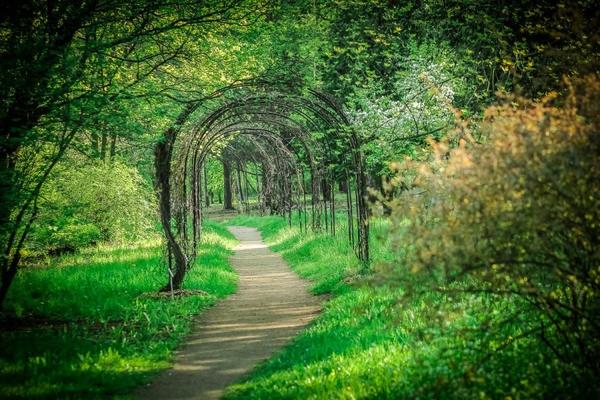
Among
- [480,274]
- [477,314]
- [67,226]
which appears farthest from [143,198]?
[480,274]

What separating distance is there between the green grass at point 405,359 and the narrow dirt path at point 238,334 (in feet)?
1.19

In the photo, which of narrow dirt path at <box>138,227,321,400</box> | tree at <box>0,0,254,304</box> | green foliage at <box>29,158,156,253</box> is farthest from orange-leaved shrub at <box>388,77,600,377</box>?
green foliage at <box>29,158,156,253</box>

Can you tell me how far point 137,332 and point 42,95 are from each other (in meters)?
3.50

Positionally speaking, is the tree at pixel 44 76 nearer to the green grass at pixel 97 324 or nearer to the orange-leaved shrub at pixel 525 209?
the green grass at pixel 97 324

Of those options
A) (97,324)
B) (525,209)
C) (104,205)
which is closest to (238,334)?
A: (97,324)

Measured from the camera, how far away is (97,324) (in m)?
7.82

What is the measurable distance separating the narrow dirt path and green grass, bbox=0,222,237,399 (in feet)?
0.89

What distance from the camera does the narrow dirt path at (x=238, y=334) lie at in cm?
557

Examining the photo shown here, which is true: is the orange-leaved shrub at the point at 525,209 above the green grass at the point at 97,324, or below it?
above

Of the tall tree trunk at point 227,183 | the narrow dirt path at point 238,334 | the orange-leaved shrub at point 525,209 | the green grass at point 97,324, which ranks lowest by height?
the narrow dirt path at point 238,334

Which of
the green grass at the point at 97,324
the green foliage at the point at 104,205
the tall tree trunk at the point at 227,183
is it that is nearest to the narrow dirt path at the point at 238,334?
the green grass at the point at 97,324

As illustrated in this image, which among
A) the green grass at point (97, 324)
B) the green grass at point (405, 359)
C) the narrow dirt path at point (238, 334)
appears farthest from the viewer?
the narrow dirt path at point (238, 334)

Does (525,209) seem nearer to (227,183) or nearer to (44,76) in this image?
(44,76)

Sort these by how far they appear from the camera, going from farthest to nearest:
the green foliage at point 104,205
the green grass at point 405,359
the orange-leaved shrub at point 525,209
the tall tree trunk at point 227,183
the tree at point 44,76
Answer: the tall tree trunk at point 227,183, the green foliage at point 104,205, the tree at point 44,76, the green grass at point 405,359, the orange-leaved shrub at point 525,209
